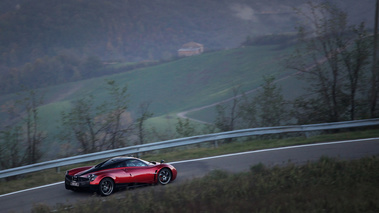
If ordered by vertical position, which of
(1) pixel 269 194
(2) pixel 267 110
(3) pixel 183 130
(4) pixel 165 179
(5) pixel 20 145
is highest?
(2) pixel 267 110

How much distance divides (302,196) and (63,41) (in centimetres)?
4905

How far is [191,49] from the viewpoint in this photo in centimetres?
5234

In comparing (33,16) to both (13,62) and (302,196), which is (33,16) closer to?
(13,62)

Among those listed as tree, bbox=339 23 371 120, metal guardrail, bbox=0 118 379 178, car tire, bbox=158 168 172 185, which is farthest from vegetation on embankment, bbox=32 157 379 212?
tree, bbox=339 23 371 120

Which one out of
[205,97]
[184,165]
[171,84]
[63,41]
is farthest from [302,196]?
[63,41]

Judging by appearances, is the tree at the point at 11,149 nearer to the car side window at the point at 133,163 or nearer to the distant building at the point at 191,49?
the car side window at the point at 133,163

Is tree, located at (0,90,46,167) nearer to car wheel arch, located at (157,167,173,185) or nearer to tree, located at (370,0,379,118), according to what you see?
car wheel arch, located at (157,167,173,185)

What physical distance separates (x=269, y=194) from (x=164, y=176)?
3.34 metres

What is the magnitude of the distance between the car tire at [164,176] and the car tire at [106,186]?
1.45 meters

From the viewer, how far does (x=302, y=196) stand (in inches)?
314

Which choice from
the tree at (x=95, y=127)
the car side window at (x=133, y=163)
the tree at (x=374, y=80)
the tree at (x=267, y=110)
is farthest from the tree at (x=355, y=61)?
the car side window at (x=133, y=163)

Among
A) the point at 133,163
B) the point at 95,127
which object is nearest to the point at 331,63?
the point at 95,127

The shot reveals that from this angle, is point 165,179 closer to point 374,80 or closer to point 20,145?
point 20,145

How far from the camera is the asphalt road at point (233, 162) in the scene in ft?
31.3
